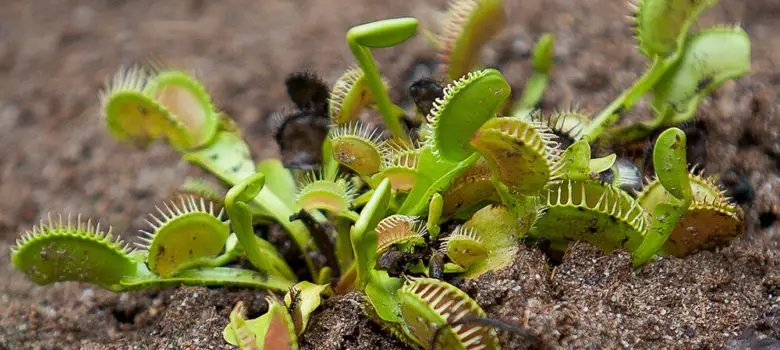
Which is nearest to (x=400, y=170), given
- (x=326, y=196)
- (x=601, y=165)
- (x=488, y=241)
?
(x=326, y=196)

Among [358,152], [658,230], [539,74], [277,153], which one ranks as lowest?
[277,153]

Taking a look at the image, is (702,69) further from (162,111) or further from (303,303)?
(162,111)

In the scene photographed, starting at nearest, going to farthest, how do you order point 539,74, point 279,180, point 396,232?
point 396,232, point 279,180, point 539,74

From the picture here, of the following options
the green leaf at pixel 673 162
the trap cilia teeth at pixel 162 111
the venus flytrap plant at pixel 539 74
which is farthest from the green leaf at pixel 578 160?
the trap cilia teeth at pixel 162 111

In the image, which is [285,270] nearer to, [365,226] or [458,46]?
[365,226]

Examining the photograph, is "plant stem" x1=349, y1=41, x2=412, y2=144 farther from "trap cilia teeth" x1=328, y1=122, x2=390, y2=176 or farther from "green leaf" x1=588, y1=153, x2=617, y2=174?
"green leaf" x1=588, y1=153, x2=617, y2=174

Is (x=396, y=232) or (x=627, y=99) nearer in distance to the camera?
(x=396, y=232)

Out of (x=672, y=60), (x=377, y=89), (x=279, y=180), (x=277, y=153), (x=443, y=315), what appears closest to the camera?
(x=443, y=315)

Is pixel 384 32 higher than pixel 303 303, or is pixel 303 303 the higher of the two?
pixel 384 32
